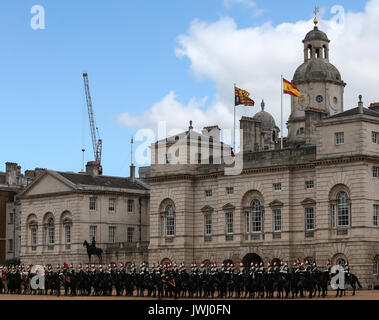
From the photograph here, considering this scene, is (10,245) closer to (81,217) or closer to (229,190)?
(81,217)

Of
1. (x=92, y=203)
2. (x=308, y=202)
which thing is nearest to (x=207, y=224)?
(x=308, y=202)

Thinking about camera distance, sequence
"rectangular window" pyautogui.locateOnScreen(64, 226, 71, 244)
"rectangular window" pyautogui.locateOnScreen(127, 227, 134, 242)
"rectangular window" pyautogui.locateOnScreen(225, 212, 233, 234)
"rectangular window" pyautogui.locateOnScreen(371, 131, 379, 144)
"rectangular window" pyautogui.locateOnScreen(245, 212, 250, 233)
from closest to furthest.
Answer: "rectangular window" pyautogui.locateOnScreen(371, 131, 379, 144) < "rectangular window" pyautogui.locateOnScreen(245, 212, 250, 233) < "rectangular window" pyautogui.locateOnScreen(225, 212, 233, 234) < "rectangular window" pyautogui.locateOnScreen(64, 226, 71, 244) < "rectangular window" pyautogui.locateOnScreen(127, 227, 134, 242)

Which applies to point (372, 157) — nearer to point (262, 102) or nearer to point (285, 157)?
point (285, 157)

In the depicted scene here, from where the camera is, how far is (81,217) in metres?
85.6

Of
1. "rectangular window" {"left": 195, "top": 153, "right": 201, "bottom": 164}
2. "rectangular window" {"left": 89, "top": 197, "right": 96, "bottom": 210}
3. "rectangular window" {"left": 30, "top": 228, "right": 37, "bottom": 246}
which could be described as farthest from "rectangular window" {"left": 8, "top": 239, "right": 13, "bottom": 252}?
"rectangular window" {"left": 195, "top": 153, "right": 201, "bottom": 164}

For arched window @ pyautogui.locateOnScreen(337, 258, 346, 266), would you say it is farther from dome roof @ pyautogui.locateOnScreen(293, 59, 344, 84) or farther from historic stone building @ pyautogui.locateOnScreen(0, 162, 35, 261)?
Answer: historic stone building @ pyautogui.locateOnScreen(0, 162, 35, 261)

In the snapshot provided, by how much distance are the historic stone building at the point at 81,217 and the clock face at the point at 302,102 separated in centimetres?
1710

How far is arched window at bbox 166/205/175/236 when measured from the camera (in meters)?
77.9

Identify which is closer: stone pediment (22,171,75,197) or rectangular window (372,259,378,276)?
rectangular window (372,259,378,276)

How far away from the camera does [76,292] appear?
63.8 meters

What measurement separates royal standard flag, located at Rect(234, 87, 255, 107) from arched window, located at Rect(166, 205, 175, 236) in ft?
33.0
